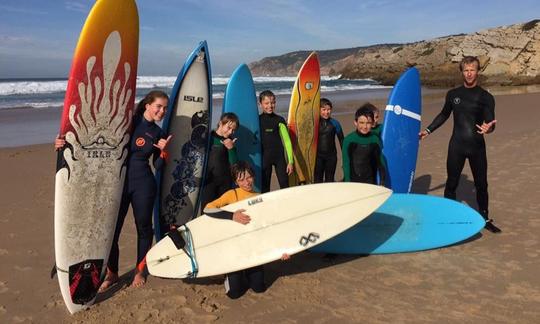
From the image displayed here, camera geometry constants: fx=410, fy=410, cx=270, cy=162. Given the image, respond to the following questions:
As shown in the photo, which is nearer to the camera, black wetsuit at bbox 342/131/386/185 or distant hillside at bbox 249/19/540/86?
black wetsuit at bbox 342/131/386/185

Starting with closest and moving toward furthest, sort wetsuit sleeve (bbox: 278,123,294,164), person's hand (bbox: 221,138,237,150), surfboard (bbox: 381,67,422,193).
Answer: person's hand (bbox: 221,138,237,150), wetsuit sleeve (bbox: 278,123,294,164), surfboard (bbox: 381,67,422,193)

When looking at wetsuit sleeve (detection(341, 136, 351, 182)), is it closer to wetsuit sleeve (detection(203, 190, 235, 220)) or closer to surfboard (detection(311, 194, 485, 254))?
surfboard (detection(311, 194, 485, 254))

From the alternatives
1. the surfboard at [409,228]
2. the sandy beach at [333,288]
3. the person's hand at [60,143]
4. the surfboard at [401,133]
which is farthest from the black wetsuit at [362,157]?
the person's hand at [60,143]

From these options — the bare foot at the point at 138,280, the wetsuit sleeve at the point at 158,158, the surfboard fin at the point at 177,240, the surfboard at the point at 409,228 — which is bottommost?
the bare foot at the point at 138,280

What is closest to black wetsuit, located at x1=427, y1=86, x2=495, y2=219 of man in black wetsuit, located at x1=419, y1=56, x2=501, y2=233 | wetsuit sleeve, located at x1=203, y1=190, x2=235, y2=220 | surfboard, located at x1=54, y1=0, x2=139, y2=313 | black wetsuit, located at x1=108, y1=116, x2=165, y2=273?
man in black wetsuit, located at x1=419, y1=56, x2=501, y2=233

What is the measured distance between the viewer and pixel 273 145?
449cm

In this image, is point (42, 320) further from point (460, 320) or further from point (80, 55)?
point (460, 320)

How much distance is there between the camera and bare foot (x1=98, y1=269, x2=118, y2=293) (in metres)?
3.19

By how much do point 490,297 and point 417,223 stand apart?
102 cm

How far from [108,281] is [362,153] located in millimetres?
2433

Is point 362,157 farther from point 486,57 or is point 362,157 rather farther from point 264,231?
point 486,57

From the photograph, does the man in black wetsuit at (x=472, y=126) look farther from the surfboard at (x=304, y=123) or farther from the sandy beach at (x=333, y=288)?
the surfboard at (x=304, y=123)

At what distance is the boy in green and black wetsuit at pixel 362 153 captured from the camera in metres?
3.78

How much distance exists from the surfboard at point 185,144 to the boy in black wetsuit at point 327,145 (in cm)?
147
